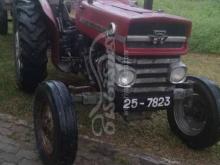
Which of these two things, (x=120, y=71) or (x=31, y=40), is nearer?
(x=120, y=71)

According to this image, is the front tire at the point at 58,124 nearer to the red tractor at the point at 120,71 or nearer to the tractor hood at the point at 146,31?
the red tractor at the point at 120,71

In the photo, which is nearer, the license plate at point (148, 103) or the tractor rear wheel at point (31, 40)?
the license plate at point (148, 103)

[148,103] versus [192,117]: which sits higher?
[148,103]

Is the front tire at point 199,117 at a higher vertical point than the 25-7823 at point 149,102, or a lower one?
lower

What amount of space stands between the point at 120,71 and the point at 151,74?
351mm

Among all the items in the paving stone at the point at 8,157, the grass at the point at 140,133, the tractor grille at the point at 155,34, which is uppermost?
the tractor grille at the point at 155,34

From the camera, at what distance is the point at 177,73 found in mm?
4152

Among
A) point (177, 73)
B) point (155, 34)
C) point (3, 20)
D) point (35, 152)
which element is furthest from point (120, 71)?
point (3, 20)

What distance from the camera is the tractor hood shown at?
3857 mm

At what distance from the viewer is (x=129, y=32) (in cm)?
385

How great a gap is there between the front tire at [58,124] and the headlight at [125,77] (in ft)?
1.61

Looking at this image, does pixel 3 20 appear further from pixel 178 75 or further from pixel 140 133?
pixel 178 75

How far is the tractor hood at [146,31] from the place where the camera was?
3.86 metres

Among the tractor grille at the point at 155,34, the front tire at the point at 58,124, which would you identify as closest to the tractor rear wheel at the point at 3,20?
the front tire at the point at 58,124
